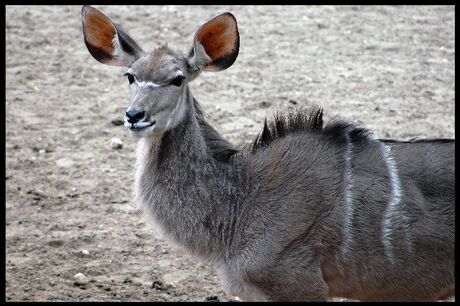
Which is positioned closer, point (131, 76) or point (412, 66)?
point (131, 76)

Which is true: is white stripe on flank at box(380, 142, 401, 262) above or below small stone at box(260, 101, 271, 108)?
below

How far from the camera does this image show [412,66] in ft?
30.3

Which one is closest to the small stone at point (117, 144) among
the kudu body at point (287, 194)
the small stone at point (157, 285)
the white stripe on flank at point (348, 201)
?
the small stone at point (157, 285)

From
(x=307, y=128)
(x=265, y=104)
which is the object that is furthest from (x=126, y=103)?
(x=307, y=128)

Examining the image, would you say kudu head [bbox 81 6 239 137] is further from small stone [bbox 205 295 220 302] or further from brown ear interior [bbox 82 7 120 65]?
small stone [bbox 205 295 220 302]

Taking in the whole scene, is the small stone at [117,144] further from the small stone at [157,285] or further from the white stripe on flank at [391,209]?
the white stripe on flank at [391,209]

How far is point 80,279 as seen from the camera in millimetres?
5961

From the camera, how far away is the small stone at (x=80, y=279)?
5.95 m

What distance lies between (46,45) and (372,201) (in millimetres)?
6253

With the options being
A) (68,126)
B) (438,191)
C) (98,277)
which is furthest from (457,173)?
(68,126)

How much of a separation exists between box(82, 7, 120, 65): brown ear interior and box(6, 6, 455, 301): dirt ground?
1.66 meters

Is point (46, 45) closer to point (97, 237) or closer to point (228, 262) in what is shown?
point (97, 237)

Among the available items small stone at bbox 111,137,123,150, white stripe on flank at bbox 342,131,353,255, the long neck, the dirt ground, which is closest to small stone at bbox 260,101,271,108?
the dirt ground

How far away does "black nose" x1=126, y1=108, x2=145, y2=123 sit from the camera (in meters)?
4.63
